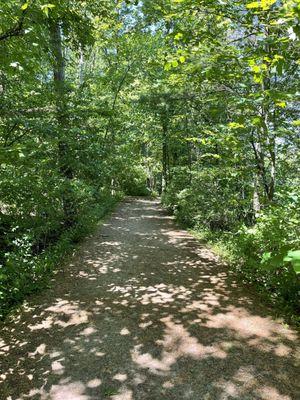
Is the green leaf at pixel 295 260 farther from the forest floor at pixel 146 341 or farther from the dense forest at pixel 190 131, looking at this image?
the forest floor at pixel 146 341

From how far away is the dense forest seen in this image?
4.46 meters

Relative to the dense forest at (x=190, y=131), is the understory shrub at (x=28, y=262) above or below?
below

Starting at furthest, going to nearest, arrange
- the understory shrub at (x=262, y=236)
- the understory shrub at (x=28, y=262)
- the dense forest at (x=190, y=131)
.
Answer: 1. the understory shrub at (x=28, y=262)
2. the understory shrub at (x=262, y=236)
3. the dense forest at (x=190, y=131)

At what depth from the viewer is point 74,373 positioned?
3887mm

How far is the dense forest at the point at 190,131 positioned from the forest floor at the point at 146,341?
0.70 metres

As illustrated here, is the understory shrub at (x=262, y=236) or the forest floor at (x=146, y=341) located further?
the understory shrub at (x=262, y=236)

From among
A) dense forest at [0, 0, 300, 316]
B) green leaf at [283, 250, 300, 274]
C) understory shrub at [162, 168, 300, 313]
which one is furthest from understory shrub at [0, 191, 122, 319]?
green leaf at [283, 250, 300, 274]

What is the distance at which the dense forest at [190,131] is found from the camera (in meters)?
4.46

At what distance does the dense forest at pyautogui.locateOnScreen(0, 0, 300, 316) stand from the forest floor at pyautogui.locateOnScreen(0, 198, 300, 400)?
0.70 m

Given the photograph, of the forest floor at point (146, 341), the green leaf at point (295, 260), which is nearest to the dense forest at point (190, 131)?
the green leaf at point (295, 260)

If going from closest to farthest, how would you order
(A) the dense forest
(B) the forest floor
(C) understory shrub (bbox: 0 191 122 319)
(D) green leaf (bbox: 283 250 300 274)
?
(D) green leaf (bbox: 283 250 300 274) → (B) the forest floor → (A) the dense forest → (C) understory shrub (bbox: 0 191 122 319)

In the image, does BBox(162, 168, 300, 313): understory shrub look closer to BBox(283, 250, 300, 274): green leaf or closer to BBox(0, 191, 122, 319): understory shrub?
BBox(283, 250, 300, 274): green leaf

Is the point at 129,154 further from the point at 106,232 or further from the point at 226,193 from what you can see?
the point at 226,193

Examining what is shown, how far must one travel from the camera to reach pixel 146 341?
14.8ft
